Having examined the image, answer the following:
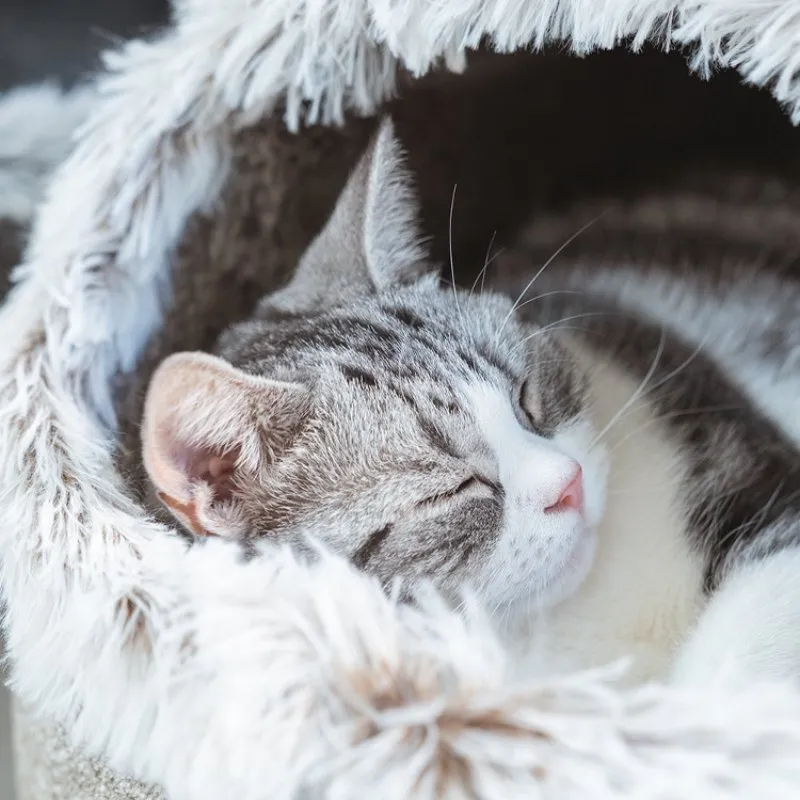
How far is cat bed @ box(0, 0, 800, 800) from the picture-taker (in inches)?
18.2

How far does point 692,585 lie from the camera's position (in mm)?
704

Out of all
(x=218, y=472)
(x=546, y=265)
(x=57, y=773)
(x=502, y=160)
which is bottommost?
(x=57, y=773)

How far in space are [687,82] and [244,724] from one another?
884mm

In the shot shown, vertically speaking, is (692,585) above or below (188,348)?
above

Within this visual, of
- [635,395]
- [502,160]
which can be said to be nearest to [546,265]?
[635,395]

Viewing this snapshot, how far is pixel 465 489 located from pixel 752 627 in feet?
0.76

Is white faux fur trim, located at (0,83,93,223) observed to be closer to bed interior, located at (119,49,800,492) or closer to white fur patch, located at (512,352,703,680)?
bed interior, located at (119,49,800,492)

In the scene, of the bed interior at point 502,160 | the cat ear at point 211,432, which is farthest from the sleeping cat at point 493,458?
the bed interior at point 502,160

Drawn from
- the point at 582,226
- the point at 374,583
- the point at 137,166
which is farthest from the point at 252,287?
the point at 374,583

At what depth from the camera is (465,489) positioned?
65 cm

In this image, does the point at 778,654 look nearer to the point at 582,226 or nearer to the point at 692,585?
the point at 692,585

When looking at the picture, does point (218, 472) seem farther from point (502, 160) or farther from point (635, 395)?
point (502, 160)

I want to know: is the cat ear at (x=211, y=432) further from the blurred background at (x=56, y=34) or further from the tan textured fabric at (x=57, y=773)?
the blurred background at (x=56, y=34)

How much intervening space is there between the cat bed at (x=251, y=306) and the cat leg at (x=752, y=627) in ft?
0.41
